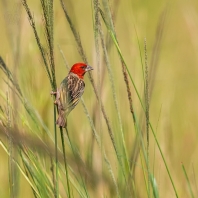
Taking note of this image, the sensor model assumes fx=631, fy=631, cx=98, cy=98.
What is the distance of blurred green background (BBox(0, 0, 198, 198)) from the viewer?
1.26m

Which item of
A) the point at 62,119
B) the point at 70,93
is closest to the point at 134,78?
the point at 70,93

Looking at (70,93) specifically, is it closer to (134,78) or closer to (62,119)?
(62,119)

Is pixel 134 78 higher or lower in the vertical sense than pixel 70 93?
higher

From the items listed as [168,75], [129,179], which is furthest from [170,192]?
[168,75]

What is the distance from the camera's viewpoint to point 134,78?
7.81 ft

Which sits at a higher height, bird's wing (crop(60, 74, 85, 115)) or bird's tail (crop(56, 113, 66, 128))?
bird's wing (crop(60, 74, 85, 115))

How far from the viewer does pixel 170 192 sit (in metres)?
1.83

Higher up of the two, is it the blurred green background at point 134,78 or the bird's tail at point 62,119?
the blurred green background at point 134,78

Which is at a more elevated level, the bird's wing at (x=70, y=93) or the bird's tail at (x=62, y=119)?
the bird's wing at (x=70, y=93)

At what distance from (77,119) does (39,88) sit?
1171mm

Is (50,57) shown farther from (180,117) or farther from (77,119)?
(180,117)

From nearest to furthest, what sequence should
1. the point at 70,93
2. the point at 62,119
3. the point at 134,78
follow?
the point at 62,119
the point at 70,93
the point at 134,78

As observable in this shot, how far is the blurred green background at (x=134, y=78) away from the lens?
126cm

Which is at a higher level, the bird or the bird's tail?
the bird
